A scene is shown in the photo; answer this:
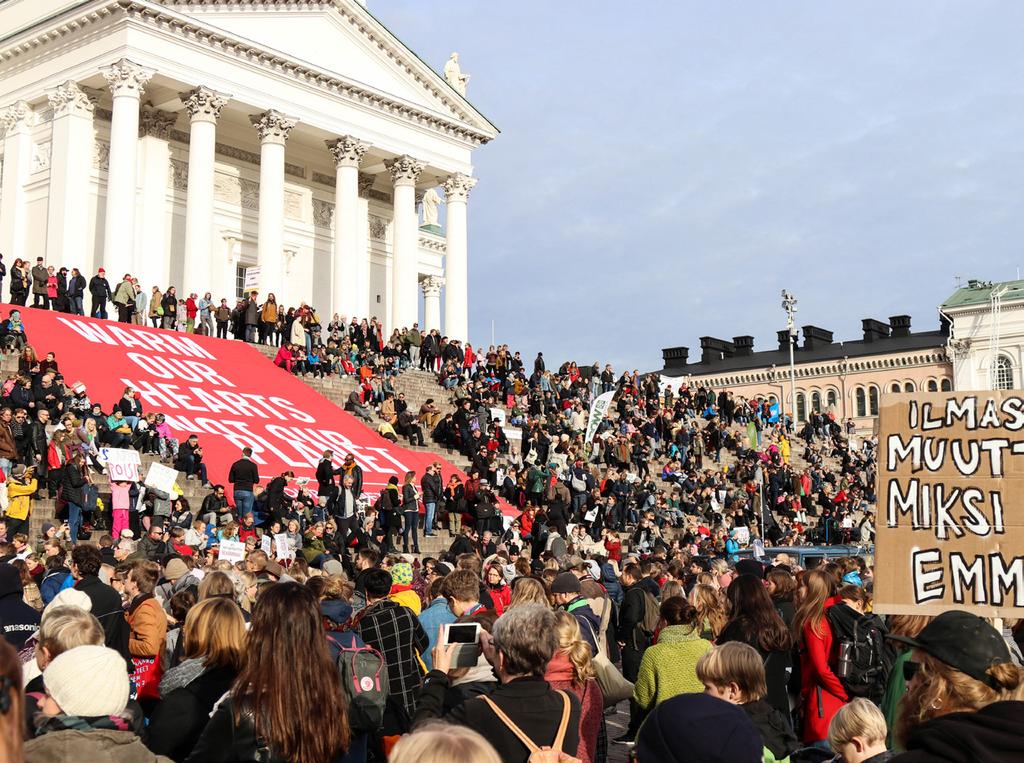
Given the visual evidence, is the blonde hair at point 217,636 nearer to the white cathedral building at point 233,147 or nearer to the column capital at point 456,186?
the white cathedral building at point 233,147

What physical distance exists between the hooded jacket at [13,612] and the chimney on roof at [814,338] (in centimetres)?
8865

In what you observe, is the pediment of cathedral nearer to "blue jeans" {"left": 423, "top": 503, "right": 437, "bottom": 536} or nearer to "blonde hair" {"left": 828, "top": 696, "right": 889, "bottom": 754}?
"blue jeans" {"left": 423, "top": 503, "right": 437, "bottom": 536}

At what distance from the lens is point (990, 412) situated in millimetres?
6059

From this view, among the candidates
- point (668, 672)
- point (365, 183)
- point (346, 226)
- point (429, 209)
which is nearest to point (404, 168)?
point (365, 183)

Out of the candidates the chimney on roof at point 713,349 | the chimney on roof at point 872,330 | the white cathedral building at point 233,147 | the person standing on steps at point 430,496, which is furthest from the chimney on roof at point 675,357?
the person standing on steps at point 430,496

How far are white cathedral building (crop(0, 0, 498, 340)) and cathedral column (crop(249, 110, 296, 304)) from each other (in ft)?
0.22

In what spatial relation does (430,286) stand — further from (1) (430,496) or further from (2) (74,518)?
(2) (74,518)

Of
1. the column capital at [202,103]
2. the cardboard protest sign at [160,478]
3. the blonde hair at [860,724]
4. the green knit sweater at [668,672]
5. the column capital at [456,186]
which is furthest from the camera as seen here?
the column capital at [456,186]

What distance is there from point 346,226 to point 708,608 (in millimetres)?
38403

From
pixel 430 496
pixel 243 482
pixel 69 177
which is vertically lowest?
pixel 430 496

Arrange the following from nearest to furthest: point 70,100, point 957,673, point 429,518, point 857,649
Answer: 1. point 957,673
2. point 857,649
3. point 429,518
4. point 70,100

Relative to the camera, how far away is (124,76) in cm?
3778

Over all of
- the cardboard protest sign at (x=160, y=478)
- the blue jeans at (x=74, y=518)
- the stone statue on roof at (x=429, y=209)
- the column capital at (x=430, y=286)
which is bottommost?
the blue jeans at (x=74, y=518)

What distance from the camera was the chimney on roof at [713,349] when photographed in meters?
98.1
